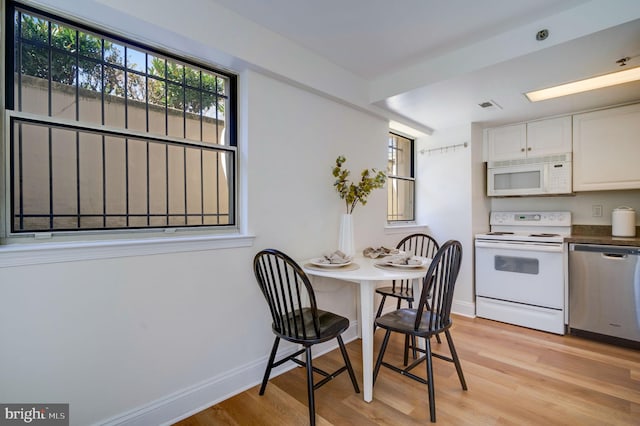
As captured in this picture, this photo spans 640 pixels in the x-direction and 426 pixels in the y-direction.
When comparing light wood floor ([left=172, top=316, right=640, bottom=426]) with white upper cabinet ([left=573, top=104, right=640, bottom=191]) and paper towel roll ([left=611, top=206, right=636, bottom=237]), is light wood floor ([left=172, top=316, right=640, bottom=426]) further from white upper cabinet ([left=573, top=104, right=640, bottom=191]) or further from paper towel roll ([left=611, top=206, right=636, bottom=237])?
white upper cabinet ([left=573, top=104, right=640, bottom=191])

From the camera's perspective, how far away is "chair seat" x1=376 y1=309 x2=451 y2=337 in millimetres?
1761

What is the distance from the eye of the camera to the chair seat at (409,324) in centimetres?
176

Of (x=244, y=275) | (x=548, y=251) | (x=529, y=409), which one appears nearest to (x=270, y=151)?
(x=244, y=275)

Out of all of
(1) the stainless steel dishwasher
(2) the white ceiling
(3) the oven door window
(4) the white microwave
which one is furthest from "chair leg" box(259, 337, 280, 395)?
(4) the white microwave

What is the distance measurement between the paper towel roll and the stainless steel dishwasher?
0.40m

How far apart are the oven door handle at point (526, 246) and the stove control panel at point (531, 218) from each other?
536 millimetres

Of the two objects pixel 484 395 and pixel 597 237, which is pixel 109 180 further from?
pixel 597 237

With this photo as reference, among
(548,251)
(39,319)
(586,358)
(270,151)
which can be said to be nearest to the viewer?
(39,319)

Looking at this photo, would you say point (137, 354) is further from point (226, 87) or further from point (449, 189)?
point (449, 189)

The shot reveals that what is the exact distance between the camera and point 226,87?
7.04ft

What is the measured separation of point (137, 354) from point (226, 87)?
177cm

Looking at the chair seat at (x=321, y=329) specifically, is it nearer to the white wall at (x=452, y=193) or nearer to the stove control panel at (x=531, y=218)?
the white wall at (x=452, y=193)

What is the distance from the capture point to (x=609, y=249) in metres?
2.63

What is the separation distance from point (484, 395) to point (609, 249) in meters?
1.85
